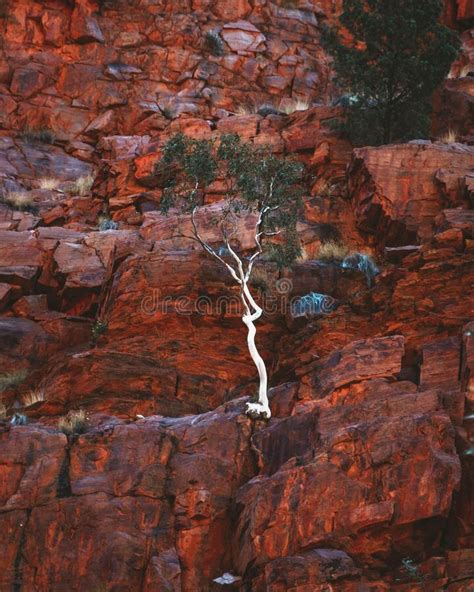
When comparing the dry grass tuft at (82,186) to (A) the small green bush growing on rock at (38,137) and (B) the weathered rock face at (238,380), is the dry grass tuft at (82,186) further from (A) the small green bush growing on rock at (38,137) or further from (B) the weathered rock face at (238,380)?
(A) the small green bush growing on rock at (38,137)

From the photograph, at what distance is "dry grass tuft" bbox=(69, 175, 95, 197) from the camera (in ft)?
112

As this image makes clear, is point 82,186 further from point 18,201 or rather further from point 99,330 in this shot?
point 99,330

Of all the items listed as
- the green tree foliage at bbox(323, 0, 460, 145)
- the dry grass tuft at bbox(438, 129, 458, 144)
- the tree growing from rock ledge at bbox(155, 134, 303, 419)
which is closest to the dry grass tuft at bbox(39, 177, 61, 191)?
the green tree foliage at bbox(323, 0, 460, 145)

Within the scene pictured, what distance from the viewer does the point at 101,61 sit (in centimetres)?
4103

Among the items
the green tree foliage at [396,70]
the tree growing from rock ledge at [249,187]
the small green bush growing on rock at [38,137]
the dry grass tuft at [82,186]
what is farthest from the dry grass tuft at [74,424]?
the small green bush growing on rock at [38,137]

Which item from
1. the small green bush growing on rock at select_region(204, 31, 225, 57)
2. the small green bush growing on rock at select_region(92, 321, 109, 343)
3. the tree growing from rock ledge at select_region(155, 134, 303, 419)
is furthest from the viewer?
the small green bush growing on rock at select_region(204, 31, 225, 57)

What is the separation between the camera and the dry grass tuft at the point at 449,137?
28653mm

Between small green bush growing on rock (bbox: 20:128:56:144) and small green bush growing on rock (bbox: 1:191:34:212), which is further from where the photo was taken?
small green bush growing on rock (bbox: 20:128:56:144)

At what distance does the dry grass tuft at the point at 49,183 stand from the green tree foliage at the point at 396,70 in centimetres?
1050

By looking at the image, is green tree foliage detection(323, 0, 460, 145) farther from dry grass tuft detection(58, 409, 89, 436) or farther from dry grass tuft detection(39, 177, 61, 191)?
dry grass tuft detection(58, 409, 89, 436)

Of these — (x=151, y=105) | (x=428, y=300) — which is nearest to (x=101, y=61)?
(x=151, y=105)

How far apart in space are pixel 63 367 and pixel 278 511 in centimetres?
735

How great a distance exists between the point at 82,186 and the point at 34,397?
45.4 ft

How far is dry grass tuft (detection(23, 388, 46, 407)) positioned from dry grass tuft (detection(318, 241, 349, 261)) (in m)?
7.97
